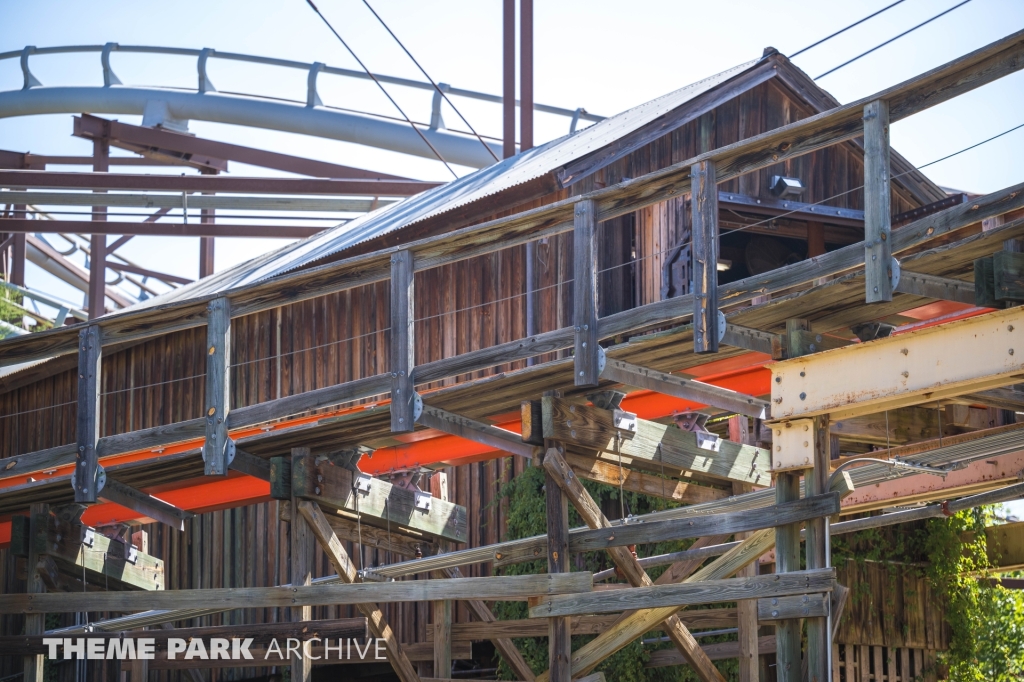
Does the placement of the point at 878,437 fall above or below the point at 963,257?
below

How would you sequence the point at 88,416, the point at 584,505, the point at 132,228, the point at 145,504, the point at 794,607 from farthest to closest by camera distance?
1. the point at 132,228
2. the point at 145,504
3. the point at 88,416
4. the point at 584,505
5. the point at 794,607

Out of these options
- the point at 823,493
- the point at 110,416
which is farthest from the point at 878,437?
the point at 110,416

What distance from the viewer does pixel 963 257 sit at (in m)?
7.20

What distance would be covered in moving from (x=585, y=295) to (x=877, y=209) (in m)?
1.97

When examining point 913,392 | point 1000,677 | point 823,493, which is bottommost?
point 1000,677

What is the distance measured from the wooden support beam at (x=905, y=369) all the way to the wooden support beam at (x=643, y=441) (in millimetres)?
1569

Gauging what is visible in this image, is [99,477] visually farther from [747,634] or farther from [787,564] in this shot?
[787,564]

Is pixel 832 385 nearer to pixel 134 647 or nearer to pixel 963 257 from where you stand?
pixel 963 257

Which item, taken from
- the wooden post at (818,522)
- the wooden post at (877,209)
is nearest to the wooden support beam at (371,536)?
the wooden post at (818,522)

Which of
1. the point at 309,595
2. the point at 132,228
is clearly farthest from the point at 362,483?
the point at 132,228

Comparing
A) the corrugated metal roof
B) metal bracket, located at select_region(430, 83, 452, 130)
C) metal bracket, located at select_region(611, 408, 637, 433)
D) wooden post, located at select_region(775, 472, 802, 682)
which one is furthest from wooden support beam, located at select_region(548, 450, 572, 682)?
metal bracket, located at select_region(430, 83, 452, 130)

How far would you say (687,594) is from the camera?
8047mm

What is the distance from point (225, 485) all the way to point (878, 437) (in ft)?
18.0

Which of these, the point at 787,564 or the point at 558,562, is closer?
the point at 787,564
